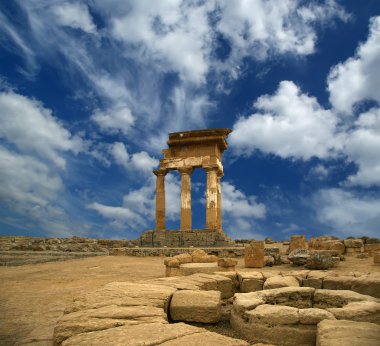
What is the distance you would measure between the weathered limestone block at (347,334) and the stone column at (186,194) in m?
17.8

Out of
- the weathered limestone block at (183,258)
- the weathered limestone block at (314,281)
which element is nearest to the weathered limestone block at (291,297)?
the weathered limestone block at (314,281)

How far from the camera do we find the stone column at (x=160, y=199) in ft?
72.4

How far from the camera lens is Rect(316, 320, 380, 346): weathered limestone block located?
9.00 ft

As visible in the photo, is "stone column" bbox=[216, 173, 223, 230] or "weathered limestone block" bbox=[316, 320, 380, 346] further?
"stone column" bbox=[216, 173, 223, 230]

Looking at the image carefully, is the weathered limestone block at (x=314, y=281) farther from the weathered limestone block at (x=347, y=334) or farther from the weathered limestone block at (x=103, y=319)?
the weathered limestone block at (x=103, y=319)

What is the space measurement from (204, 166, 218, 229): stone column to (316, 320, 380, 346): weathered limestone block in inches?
674

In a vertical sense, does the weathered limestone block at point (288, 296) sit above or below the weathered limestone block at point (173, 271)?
below

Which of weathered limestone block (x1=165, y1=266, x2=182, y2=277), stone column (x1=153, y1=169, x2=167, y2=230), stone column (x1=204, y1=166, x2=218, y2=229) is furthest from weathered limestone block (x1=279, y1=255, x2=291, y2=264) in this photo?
stone column (x1=153, y1=169, x2=167, y2=230)

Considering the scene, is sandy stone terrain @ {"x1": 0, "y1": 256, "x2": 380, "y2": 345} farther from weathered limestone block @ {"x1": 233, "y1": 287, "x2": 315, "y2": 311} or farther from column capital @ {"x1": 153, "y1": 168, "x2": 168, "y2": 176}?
column capital @ {"x1": 153, "y1": 168, "x2": 168, "y2": 176}

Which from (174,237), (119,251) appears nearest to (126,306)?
(119,251)

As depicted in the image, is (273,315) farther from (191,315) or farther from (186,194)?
(186,194)

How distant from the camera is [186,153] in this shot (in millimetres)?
22125

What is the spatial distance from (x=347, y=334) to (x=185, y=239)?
56.3 ft

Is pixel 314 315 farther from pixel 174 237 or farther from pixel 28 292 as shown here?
pixel 174 237
